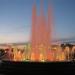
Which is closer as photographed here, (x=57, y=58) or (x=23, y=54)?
(x=57, y=58)
